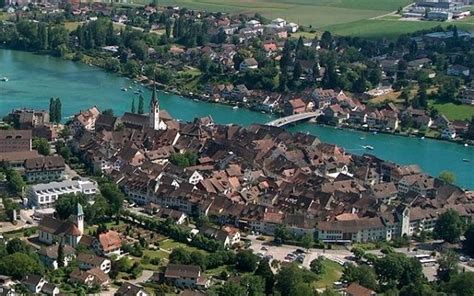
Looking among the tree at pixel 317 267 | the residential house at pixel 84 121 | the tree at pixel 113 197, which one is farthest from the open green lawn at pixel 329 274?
the residential house at pixel 84 121

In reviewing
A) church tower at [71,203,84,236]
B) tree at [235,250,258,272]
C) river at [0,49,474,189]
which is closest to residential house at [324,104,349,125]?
river at [0,49,474,189]

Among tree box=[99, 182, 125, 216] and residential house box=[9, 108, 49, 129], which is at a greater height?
tree box=[99, 182, 125, 216]

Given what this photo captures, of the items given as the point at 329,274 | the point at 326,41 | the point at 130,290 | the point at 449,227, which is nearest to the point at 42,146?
the point at 130,290

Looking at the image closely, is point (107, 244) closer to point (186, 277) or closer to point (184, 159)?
point (186, 277)

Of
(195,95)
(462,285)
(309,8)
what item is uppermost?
(462,285)

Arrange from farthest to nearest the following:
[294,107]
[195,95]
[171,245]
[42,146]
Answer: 1. [195,95]
2. [294,107]
3. [42,146]
4. [171,245]

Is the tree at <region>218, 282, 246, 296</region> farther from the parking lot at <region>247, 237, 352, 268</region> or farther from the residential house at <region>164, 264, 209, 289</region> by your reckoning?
the parking lot at <region>247, 237, 352, 268</region>

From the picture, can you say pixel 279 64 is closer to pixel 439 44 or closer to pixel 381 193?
pixel 439 44

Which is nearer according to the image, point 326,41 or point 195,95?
point 195,95
